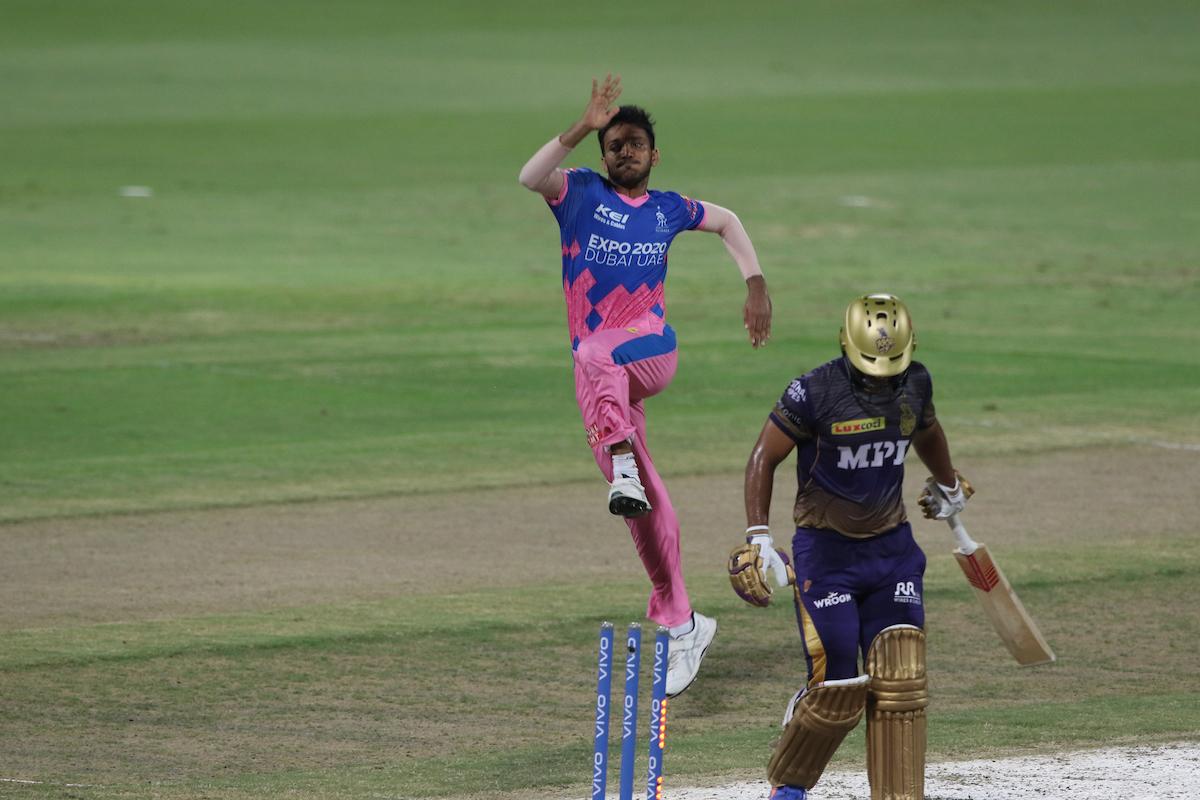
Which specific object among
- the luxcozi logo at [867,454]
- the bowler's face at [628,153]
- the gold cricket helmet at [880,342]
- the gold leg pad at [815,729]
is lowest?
the gold leg pad at [815,729]

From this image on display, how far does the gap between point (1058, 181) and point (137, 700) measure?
1346 inches

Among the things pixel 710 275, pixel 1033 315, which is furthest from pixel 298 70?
pixel 1033 315

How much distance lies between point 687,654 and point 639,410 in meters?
1.12

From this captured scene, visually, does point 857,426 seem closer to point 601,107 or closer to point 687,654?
point 687,654

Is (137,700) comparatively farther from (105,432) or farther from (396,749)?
(105,432)

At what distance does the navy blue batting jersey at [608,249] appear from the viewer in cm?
945

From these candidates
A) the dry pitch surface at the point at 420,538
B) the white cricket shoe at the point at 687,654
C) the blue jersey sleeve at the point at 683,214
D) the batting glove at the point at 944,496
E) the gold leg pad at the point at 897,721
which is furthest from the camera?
the dry pitch surface at the point at 420,538

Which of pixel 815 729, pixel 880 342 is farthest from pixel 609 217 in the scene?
pixel 815 729

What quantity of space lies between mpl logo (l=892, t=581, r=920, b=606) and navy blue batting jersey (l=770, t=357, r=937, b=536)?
21 centimetres

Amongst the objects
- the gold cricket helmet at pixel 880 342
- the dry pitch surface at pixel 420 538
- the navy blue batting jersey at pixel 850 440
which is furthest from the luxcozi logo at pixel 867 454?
the dry pitch surface at pixel 420 538

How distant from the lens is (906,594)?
7.55 meters

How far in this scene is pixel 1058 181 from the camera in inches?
1635

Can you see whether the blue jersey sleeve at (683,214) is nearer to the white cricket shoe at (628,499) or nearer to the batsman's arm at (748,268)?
the batsman's arm at (748,268)

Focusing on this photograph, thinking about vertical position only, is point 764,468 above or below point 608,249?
below
